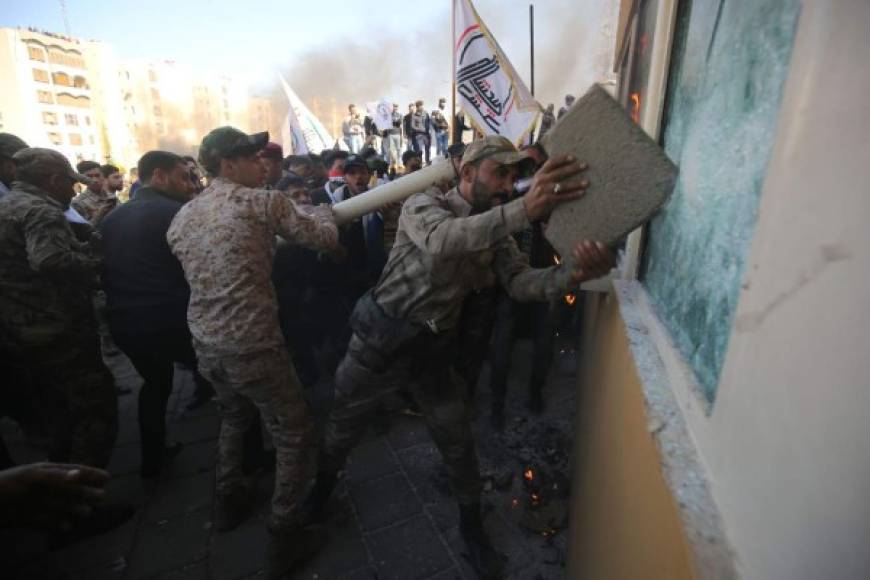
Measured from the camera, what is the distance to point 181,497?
125 inches

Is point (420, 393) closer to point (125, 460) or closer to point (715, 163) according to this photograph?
point (715, 163)

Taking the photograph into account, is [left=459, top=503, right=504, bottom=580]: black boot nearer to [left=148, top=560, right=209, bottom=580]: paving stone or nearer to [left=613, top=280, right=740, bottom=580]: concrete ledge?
[left=148, top=560, right=209, bottom=580]: paving stone

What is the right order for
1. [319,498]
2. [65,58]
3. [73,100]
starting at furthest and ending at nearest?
[65,58], [73,100], [319,498]

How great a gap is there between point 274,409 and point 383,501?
3.70 feet

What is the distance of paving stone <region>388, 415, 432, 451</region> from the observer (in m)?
3.72

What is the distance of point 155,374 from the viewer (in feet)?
10.3

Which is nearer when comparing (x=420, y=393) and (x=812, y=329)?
(x=812, y=329)

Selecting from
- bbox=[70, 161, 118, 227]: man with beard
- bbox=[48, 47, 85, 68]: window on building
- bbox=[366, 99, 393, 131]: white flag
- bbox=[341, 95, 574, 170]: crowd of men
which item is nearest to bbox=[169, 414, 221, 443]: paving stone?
bbox=[70, 161, 118, 227]: man with beard

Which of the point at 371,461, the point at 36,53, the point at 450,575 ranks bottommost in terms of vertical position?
the point at 450,575

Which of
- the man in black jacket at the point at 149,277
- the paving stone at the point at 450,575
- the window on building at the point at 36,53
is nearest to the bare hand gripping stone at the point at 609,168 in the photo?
the paving stone at the point at 450,575

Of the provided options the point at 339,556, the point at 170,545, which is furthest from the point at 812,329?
the point at 170,545

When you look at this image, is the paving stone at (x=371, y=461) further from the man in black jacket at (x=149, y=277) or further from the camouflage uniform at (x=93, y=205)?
the camouflage uniform at (x=93, y=205)

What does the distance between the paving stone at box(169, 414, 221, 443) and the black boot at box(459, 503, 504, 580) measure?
2.37m

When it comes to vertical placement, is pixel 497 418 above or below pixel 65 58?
below
